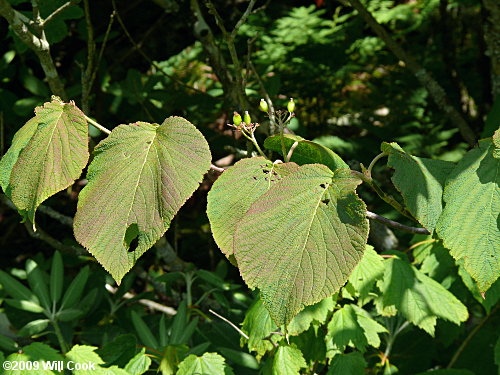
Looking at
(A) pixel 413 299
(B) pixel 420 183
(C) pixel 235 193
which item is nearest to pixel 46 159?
(C) pixel 235 193

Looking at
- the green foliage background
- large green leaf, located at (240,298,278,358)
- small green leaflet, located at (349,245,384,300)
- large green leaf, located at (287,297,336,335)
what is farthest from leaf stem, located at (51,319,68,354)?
small green leaflet, located at (349,245,384,300)

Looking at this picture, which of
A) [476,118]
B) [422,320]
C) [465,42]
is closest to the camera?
[422,320]

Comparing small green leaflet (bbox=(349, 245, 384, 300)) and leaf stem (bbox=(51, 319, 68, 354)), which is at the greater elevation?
small green leaflet (bbox=(349, 245, 384, 300))

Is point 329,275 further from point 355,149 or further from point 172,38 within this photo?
point 172,38

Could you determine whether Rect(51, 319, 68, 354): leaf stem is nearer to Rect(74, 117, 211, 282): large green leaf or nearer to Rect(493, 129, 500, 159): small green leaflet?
Rect(74, 117, 211, 282): large green leaf

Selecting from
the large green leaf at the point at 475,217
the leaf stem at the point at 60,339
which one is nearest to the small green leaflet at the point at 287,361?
the large green leaf at the point at 475,217

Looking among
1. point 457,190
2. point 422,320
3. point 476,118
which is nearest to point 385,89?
point 476,118

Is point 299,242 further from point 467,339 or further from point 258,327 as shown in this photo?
point 467,339
